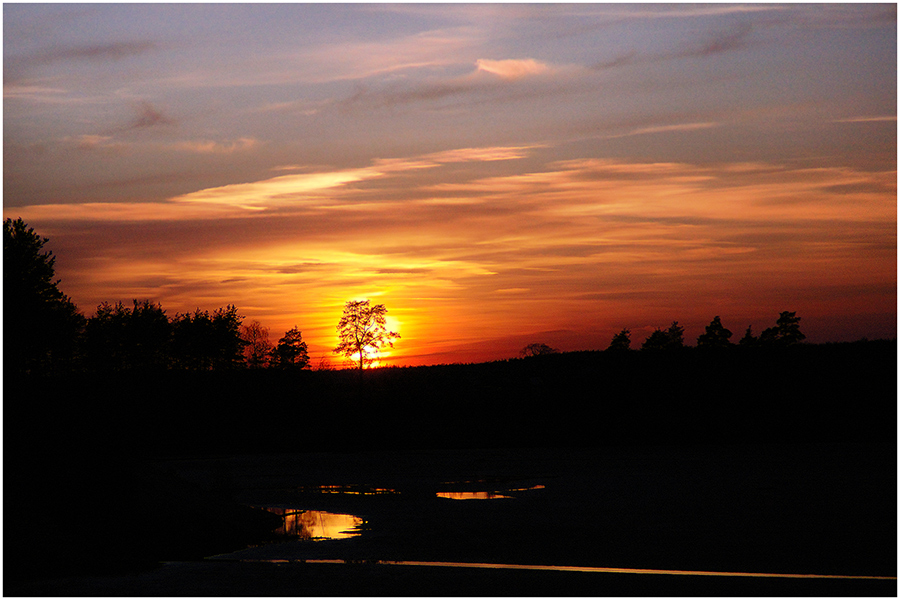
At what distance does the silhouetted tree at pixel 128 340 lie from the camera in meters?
74.1

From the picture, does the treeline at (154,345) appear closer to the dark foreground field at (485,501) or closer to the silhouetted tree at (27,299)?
the silhouetted tree at (27,299)

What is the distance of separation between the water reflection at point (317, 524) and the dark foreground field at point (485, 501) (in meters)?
0.38

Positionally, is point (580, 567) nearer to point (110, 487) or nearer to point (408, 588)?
point (408, 588)

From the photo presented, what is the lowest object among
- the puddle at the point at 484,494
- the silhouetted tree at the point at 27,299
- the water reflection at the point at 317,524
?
the puddle at the point at 484,494

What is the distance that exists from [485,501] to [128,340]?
65.1m

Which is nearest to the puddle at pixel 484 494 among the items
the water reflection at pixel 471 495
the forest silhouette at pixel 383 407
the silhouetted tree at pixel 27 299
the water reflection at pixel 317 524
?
the water reflection at pixel 471 495

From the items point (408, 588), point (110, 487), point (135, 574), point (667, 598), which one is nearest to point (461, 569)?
point (408, 588)

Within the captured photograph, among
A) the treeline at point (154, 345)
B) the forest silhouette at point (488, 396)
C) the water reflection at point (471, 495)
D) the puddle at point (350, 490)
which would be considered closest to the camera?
the water reflection at point (471, 495)

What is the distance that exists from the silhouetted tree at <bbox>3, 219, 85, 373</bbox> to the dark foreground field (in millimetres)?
7384

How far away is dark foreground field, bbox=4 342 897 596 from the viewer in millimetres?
11266

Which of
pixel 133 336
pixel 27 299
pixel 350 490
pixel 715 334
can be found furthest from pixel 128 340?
pixel 715 334

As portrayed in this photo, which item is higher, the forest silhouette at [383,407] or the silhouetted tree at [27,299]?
the silhouetted tree at [27,299]

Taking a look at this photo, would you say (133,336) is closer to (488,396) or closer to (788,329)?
(488,396)

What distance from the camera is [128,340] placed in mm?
75375
